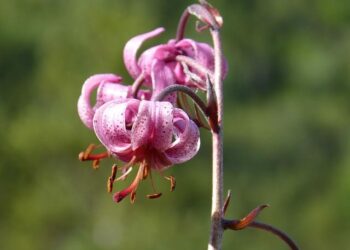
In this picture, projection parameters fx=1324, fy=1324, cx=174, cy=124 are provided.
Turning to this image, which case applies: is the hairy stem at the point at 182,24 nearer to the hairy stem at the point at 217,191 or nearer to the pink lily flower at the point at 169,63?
the pink lily flower at the point at 169,63

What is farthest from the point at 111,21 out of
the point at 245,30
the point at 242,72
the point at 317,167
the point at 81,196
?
the point at 245,30

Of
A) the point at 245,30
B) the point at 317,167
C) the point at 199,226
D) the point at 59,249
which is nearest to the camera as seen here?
the point at 199,226

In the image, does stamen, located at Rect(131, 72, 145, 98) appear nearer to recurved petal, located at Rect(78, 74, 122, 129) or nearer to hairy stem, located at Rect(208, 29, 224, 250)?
recurved petal, located at Rect(78, 74, 122, 129)

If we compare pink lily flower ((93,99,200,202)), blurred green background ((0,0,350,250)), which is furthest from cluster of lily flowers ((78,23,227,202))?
blurred green background ((0,0,350,250))

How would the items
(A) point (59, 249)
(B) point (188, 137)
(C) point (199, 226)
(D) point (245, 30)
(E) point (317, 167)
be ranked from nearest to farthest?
1. (B) point (188, 137)
2. (C) point (199, 226)
3. (A) point (59, 249)
4. (E) point (317, 167)
5. (D) point (245, 30)

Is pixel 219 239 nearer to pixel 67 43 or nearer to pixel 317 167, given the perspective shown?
pixel 67 43

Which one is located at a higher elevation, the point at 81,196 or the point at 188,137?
the point at 188,137

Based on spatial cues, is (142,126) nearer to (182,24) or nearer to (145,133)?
(145,133)

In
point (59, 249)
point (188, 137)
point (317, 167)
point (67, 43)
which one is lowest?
point (317, 167)

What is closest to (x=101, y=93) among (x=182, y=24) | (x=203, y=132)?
(x=182, y=24)
